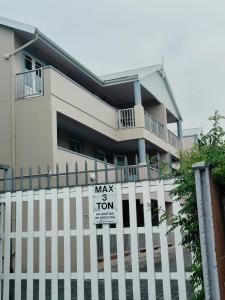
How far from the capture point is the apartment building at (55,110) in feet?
46.2

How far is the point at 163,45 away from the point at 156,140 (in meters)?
12.6

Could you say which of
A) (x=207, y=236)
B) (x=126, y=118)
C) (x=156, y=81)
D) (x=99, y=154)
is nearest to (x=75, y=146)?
(x=99, y=154)

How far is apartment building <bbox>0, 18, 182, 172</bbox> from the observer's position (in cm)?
1409

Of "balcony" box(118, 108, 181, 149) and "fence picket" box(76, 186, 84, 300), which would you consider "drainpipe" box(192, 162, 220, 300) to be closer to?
"fence picket" box(76, 186, 84, 300)

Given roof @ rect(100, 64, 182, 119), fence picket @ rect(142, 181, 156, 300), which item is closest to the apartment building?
roof @ rect(100, 64, 182, 119)

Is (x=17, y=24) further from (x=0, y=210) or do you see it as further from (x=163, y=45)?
(x=163, y=45)

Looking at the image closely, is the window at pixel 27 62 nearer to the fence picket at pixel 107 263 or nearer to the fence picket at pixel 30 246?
the fence picket at pixel 30 246

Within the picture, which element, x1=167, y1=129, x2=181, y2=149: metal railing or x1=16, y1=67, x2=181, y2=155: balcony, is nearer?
x1=16, y1=67, x2=181, y2=155: balcony

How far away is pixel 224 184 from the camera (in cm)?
432

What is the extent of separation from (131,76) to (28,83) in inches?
261

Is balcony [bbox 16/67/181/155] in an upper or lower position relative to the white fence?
upper

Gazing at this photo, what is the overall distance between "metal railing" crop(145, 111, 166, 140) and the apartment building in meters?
0.06

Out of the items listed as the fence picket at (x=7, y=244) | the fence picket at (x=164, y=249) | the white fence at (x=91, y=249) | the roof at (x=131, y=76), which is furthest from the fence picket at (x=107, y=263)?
the roof at (x=131, y=76)

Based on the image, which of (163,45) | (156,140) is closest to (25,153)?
(156,140)
